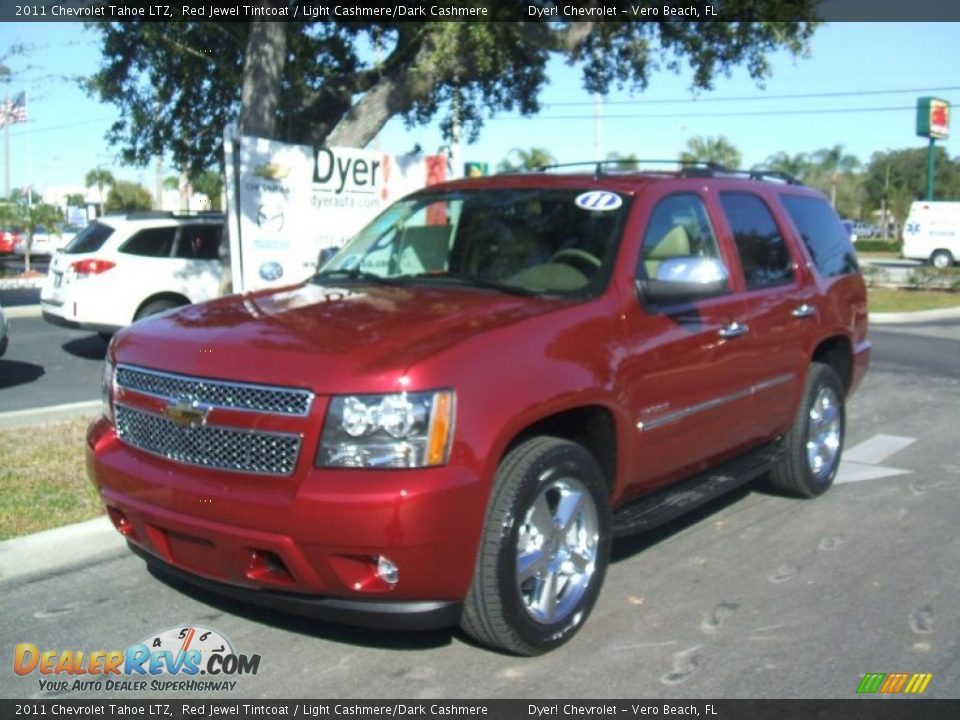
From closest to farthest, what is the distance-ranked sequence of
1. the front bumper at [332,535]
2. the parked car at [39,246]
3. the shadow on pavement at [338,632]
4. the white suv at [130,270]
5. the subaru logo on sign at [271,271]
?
the front bumper at [332,535] → the shadow on pavement at [338,632] → the subaru logo on sign at [271,271] → the white suv at [130,270] → the parked car at [39,246]

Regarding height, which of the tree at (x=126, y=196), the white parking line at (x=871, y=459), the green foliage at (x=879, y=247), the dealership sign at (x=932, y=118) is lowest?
the green foliage at (x=879, y=247)

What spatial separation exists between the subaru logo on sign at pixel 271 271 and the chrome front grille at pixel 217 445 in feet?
21.7

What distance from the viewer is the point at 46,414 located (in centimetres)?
791

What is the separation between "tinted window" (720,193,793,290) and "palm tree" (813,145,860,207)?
80376 millimetres

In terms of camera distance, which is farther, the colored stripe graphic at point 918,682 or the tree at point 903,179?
the tree at point 903,179

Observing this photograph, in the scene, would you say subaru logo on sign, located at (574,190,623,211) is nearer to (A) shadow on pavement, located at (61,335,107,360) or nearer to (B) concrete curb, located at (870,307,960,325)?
(A) shadow on pavement, located at (61,335,107,360)

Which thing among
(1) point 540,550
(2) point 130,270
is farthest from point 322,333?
(2) point 130,270

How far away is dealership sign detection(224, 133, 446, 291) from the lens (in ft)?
33.3

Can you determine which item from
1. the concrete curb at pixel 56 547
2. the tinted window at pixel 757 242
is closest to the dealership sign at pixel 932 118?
the tinted window at pixel 757 242

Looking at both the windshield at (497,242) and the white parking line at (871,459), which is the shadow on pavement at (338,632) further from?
the white parking line at (871,459)

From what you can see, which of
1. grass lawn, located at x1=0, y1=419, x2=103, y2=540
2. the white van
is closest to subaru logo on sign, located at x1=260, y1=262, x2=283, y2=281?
grass lawn, located at x1=0, y1=419, x2=103, y2=540

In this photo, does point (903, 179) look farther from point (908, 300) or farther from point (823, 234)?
point (823, 234)

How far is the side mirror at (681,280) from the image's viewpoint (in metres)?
4.48
